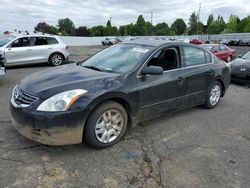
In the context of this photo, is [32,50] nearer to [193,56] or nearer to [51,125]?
[193,56]

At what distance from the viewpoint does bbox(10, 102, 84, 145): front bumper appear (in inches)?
121

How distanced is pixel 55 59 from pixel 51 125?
922 centimetres

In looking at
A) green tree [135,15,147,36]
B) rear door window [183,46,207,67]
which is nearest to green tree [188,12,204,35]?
green tree [135,15,147,36]

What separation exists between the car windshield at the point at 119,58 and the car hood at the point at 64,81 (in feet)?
0.92

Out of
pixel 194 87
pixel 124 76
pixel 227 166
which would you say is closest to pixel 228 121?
pixel 194 87

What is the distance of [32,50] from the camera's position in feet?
35.7

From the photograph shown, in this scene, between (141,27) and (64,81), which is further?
(141,27)

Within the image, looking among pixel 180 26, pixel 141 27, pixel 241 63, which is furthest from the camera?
pixel 180 26

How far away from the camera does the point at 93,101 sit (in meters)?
3.28

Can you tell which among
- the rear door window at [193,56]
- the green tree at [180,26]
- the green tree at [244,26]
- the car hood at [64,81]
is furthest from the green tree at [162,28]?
the car hood at [64,81]

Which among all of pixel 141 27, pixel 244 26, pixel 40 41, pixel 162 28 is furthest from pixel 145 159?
pixel 162 28

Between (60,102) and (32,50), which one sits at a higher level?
(32,50)

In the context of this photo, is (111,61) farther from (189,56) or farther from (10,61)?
(10,61)

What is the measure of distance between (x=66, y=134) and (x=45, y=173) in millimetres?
533
